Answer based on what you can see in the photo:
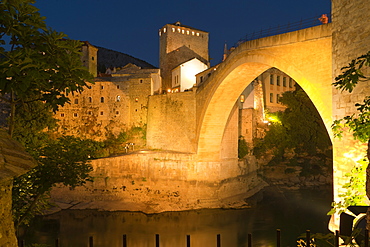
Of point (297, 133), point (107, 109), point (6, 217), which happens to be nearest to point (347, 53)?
point (6, 217)

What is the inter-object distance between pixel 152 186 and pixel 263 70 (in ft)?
29.3

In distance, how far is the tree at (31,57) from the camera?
2580 mm

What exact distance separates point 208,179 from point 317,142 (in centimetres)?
1078

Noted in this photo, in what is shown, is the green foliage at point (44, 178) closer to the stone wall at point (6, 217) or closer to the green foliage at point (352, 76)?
the stone wall at point (6, 217)

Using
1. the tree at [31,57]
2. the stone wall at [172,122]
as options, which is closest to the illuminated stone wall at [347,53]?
the tree at [31,57]

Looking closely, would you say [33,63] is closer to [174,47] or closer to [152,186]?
[152,186]

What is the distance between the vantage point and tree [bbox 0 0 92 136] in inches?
102

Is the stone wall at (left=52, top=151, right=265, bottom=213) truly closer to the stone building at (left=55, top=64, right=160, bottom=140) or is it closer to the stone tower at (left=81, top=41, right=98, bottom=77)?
the stone building at (left=55, top=64, right=160, bottom=140)

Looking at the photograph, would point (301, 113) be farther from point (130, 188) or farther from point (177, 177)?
point (130, 188)

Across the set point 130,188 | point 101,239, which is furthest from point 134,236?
point 130,188

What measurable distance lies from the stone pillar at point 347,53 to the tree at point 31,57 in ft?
15.5

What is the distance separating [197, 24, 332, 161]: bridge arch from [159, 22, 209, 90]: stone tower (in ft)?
44.0

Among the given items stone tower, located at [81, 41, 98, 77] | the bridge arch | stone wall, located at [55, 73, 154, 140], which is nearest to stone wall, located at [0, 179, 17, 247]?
the bridge arch

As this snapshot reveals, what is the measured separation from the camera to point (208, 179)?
1770cm
